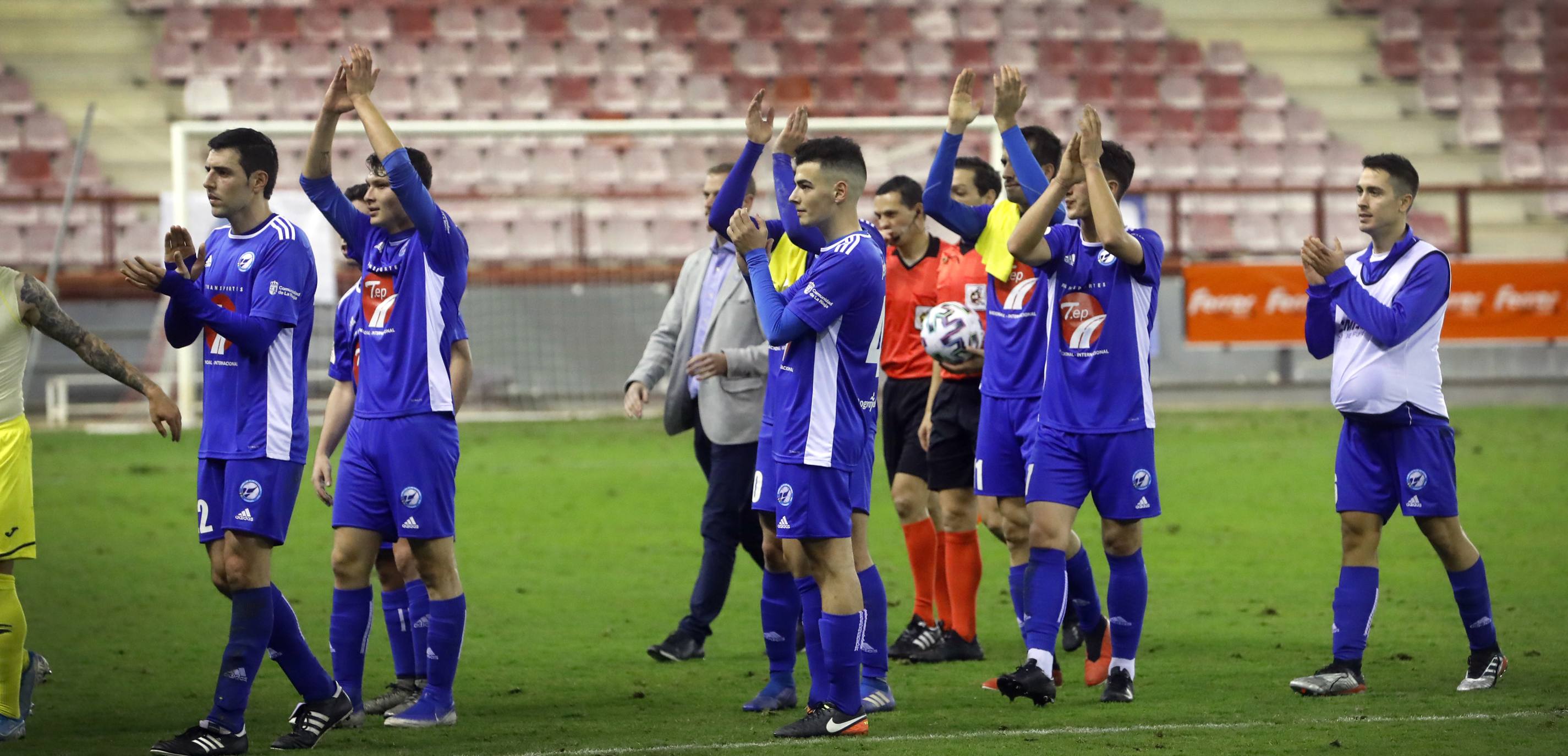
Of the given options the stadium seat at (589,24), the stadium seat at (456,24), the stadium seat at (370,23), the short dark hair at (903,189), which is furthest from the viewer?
the stadium seat at (589,24)

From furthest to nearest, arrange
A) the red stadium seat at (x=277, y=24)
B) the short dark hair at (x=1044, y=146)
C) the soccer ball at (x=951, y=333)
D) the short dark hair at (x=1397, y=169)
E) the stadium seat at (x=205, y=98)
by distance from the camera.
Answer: the red stadium seat at (x=277, y=24) → the stadium seat at (x=205, y=98) → the soccer ball at (x=951, y=333) → the short dark hair at (x=1044, y=146) → the short dark hair at (x=1397, y=169)

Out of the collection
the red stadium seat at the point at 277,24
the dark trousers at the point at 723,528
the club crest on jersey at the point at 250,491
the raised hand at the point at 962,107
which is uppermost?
the red stadium seat at the point at 277,24

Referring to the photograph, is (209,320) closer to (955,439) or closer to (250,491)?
(250,491)

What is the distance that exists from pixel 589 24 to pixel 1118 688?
62.3 feet

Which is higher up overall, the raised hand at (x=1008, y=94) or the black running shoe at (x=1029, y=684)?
the raised hand at (x=1008, y=94)

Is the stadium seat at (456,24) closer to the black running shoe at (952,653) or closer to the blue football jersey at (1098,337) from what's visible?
the black running shoe at (952,653)

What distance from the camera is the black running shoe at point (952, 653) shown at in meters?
7.37

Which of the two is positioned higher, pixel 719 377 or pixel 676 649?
pixel 719 377

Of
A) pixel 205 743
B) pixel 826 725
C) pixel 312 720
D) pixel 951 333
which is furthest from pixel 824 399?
pixel 205 743

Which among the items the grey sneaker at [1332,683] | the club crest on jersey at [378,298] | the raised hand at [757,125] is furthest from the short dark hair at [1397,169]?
the club crest on jersey at [378,298]

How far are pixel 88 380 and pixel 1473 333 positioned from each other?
15005mm

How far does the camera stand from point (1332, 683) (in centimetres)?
627

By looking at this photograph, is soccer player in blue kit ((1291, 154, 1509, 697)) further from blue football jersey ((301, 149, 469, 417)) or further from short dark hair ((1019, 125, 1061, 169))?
blue football jersey ((301, 149, 469, 417))

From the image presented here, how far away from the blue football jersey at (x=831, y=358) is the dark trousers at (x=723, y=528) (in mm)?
1478
